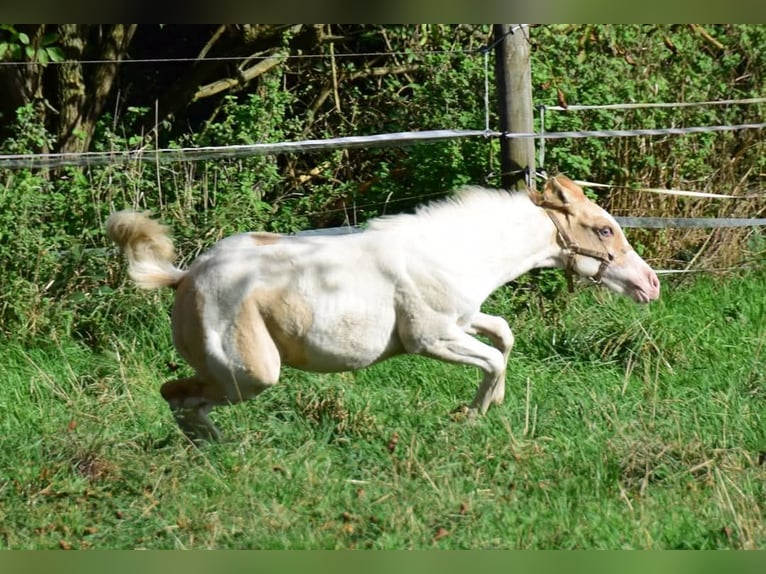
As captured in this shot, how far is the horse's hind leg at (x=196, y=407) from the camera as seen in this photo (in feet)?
19.6

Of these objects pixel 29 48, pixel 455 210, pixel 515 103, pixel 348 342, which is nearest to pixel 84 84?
pixel 29 48

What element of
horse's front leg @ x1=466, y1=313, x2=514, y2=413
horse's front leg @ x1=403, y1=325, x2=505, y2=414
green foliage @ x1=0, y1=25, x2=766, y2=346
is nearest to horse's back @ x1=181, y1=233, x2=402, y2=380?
horse's front leg @ x1=403, y1=325, x2=505, y2=414

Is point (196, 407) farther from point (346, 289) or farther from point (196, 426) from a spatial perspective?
point (346, 289)

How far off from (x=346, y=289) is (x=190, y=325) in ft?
2.61

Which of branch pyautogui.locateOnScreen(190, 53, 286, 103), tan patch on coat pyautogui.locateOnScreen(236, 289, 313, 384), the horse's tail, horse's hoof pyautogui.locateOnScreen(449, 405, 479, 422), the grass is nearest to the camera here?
the grass

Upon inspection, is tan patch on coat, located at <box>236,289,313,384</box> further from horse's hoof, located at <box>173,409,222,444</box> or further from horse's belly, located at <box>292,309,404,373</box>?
horse's hoof, located at <box>173,409,222,444</box>

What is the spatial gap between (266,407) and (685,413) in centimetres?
→ 228

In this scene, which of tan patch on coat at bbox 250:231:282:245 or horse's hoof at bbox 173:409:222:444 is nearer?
horse's hoof at bbox 173:409:222:444

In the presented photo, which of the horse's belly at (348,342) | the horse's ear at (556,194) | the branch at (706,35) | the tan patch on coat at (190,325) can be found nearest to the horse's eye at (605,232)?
the horse's ear at (556,194)

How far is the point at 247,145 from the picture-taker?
8.59 metres

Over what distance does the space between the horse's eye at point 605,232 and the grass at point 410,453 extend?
89 cm

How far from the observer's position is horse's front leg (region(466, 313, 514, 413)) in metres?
6.36

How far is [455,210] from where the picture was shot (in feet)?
21.0

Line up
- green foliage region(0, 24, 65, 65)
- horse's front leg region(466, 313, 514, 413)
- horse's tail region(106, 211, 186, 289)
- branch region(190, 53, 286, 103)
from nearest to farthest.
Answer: horse's tail region(106, 211, 186, 289)
horse's front leg region(466, 313, 514, 413)
green foliage region(0, 24, 65, 65)
branch region(190, 53, 286, 103)
